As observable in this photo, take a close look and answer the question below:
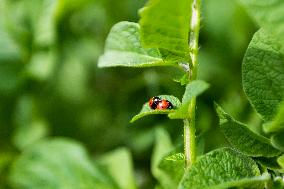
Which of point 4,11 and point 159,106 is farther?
point 4,11

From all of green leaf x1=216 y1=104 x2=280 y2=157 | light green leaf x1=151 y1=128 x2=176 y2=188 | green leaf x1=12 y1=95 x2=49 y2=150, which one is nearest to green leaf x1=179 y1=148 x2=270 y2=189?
green leaf x1=216 y1=104 x2=280 y2=157

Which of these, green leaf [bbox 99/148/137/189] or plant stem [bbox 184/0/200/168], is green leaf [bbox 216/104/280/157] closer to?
plant stem [bbox 184/0/200/168]

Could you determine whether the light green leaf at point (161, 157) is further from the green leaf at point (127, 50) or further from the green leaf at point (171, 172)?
→ the green leaf at point (127, 50)

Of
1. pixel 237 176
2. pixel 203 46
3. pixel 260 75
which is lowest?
pixel 203 46

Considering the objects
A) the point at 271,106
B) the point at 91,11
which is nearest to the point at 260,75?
the point at 271,106

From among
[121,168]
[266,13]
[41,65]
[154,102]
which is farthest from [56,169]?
[266,13]

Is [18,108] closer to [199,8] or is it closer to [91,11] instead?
[91,11]
